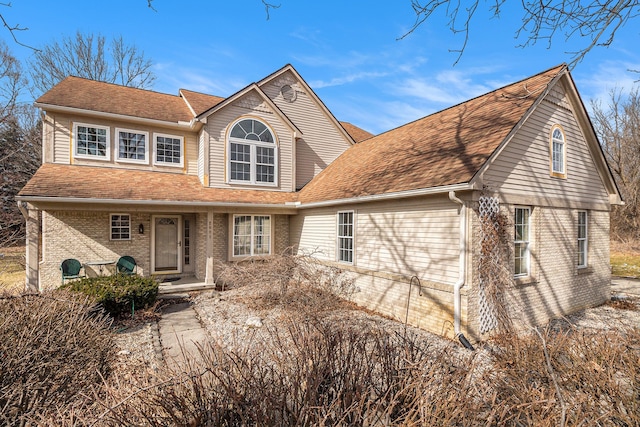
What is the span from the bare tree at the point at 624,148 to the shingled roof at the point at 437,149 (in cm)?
2496

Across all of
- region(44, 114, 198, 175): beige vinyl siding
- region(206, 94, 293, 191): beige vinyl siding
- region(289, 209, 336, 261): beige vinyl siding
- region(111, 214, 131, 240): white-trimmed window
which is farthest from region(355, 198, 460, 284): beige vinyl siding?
region(111, 214, 131, 240): white-trimmed window

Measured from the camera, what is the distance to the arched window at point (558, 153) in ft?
29.2

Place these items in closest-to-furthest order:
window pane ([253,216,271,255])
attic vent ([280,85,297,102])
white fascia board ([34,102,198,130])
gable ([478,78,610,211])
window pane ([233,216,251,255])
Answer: gable ([478,78,610,211])
white fascia board ([34,102,198,130])
window pane ([233,216,251,255])
window pane ([253,216,271,255])
attic vent ([280,85,297,102])

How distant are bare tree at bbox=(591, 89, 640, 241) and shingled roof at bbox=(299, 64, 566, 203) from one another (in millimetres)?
24956

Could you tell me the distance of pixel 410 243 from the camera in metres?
8.34

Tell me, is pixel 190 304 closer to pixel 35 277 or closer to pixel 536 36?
pixel 35 277

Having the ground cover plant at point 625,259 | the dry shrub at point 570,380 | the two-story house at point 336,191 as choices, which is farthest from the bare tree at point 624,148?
the dry shrub at point 570,380

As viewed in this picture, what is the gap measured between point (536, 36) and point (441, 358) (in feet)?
16.3

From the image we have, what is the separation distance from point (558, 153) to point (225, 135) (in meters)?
11.7

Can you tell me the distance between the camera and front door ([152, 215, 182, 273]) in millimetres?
12812

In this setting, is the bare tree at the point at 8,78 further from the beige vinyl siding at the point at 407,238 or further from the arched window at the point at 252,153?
the beige vinyl siding at the point at 407,238

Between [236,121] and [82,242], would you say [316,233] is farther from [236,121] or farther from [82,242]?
[82,242]

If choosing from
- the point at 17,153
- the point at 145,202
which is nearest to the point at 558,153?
the point at 145,202

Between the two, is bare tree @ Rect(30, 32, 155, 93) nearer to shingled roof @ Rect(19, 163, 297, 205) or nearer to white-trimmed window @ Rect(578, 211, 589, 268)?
shingled roof @ Rect(19, 163, 297, 205)
